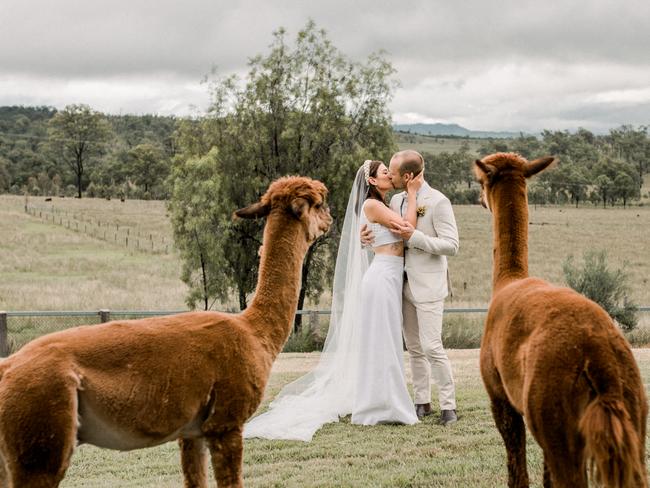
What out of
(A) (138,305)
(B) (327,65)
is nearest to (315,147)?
(B) (327,65)

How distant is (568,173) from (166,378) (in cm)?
11267

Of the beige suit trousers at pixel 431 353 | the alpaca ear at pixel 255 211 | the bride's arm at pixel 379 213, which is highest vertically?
the alpaca ear at pixel 255 211

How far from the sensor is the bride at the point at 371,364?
8711 millimetres

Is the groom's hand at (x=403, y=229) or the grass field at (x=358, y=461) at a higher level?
the groom's hand at (x=403, y=229)

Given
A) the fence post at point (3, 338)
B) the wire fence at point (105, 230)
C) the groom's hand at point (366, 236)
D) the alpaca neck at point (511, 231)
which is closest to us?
the alpaca neck at point (511, 231)

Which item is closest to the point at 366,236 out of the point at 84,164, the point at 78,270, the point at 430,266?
the point at 430,266

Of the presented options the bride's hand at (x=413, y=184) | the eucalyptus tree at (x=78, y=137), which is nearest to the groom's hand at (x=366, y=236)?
the bride's hand at (x=413, y=184)

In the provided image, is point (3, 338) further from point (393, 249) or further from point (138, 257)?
point (138, 257)

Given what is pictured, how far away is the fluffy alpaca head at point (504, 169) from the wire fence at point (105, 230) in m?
49.6

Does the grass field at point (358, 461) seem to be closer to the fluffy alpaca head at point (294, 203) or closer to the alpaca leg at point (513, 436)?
the alpaca leg at point (513, 436)

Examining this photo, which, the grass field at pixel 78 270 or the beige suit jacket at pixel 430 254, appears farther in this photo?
the grass field at pixel 78 270

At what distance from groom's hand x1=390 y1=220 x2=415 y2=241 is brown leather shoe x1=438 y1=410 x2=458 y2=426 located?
79.8 inches

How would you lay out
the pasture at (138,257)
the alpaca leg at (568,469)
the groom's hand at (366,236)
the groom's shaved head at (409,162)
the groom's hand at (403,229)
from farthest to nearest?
the pasture at (138,257), the groom's hand at (366,236), the groom's hand at (403,229), the groom's shaved head at (409,162), the alpaca leg at (568,469)

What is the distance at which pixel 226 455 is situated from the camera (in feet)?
14.2
